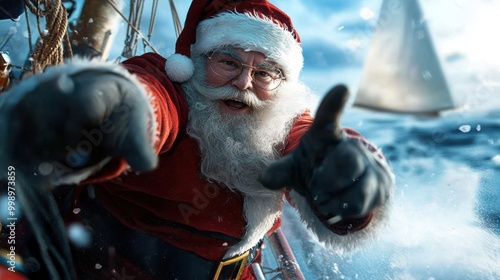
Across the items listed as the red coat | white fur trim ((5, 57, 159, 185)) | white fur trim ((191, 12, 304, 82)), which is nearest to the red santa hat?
white fur trim ((191, 12, 304, 82))

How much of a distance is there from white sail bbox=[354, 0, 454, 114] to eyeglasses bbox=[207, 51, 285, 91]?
2.79 ft

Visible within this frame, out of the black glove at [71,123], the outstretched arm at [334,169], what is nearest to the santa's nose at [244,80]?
the outstretched arm at [334,169]

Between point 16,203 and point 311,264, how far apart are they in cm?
289

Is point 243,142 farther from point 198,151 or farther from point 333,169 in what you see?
point 333,169

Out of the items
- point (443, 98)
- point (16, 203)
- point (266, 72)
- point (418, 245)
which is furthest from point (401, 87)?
point (16, 203)

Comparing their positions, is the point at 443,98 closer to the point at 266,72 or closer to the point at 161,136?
the point at 266,72

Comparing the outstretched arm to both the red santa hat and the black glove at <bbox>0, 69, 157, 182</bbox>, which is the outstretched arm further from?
the red santa hat

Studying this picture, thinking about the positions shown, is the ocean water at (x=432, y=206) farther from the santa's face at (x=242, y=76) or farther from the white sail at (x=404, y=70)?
the santa's face at (x=242, y=76)

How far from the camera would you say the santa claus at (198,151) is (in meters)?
0.76

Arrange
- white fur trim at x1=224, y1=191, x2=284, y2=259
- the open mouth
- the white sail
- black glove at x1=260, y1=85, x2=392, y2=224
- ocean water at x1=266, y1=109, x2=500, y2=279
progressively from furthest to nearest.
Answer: ocean water at x1=266, y1=109, x2=500, y2=279, the white sail, the open mouth, white fur trim at x1=224, y1=191, x2=284, y2=259, black glove at x1=260, y1=85, x2=392, y2=224

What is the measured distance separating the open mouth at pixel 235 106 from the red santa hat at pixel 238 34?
0.67 feet

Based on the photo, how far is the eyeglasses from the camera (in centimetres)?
164

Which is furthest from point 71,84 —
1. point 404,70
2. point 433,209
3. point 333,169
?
point 433,209

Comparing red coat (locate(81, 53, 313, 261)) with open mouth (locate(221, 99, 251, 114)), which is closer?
red coat (locate(81, 53, 313, 261))
